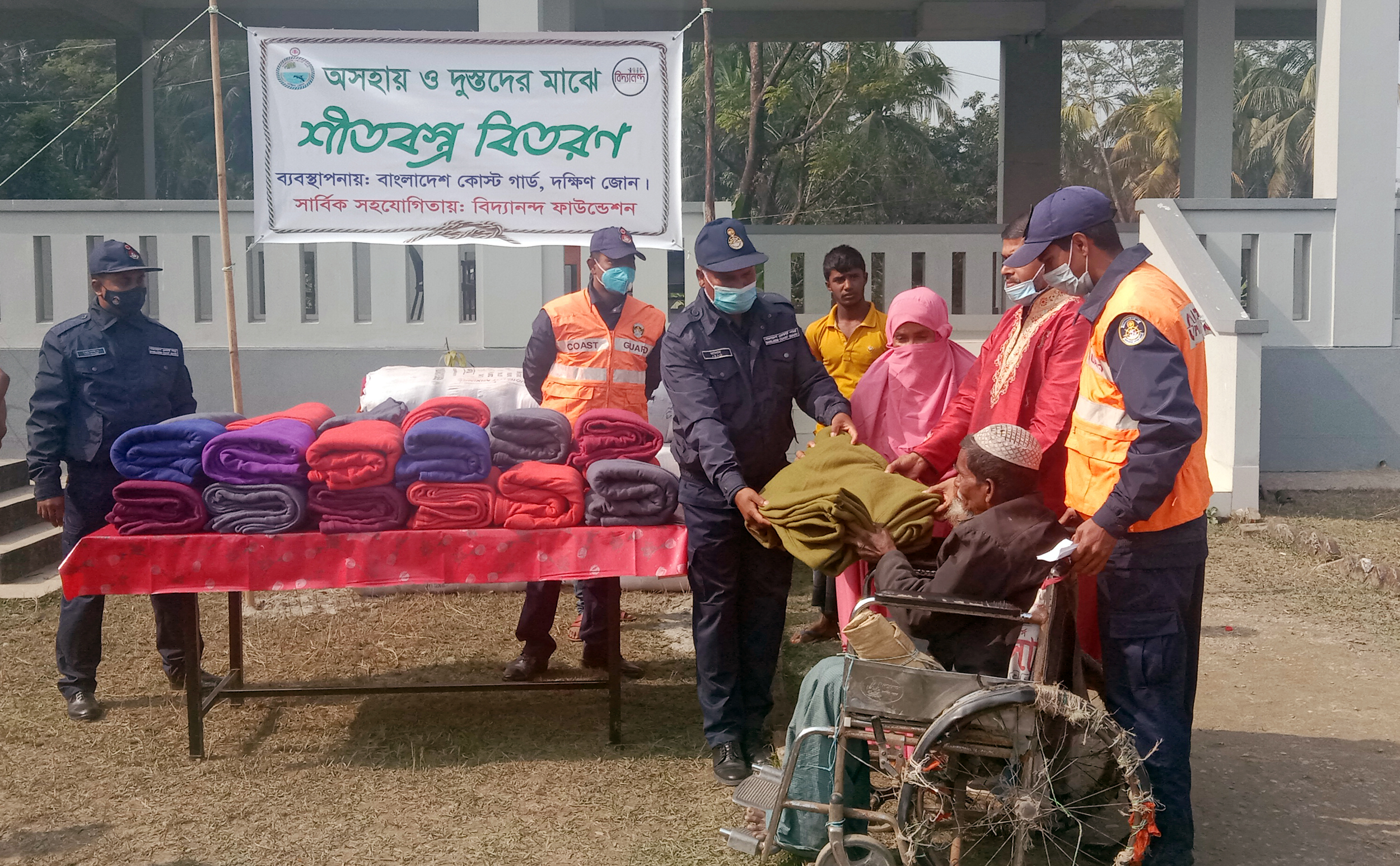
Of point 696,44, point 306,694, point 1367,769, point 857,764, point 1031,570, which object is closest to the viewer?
point 1031,570

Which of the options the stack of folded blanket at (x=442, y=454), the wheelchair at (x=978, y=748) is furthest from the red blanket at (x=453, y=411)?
the wheelchair at (x=978, y=748)

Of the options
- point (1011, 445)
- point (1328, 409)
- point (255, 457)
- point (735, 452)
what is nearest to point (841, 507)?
point (1011, 445)

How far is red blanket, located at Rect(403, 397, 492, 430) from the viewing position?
471 centimetres

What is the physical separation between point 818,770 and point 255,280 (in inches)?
271

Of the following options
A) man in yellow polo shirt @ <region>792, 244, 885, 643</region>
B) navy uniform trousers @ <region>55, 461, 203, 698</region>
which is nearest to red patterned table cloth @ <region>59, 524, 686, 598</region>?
navy uniform trousers @ <region>55, 461, 203, 698</region>

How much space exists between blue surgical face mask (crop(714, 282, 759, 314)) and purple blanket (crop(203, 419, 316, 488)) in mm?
1657

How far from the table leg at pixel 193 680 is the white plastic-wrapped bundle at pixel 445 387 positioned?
241 cm

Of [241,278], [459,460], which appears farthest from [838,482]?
[241,278]

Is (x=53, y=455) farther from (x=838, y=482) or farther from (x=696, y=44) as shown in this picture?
(x=696, y=44)

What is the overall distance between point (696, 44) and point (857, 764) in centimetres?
1741

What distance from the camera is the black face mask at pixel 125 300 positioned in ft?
17.2

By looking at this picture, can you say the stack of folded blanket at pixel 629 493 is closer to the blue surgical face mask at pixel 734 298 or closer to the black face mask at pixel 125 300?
the blue surgical face mask at pixel 734 298

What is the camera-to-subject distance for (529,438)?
465 centimetres

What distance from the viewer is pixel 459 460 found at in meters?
4.45
